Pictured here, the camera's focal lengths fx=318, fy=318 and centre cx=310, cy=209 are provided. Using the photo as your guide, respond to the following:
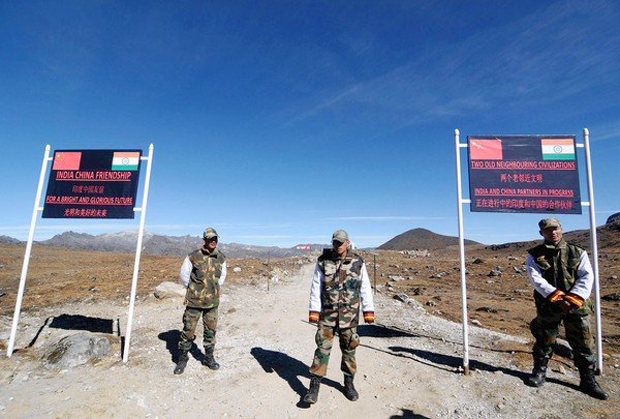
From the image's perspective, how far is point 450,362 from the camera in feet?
21.7

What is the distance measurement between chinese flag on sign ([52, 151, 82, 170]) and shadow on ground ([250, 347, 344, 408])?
20.2 feet

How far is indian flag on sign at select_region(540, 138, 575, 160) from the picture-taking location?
6.53m

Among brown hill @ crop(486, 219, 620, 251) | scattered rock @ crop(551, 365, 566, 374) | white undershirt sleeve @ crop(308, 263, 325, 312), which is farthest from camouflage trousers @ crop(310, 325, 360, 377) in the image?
brown hill @ crop(486, 219, 620, 251)

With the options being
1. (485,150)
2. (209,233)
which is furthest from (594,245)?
(209,233)

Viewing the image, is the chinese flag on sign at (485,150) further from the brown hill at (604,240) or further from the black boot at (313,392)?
the brown hill at (604,240)

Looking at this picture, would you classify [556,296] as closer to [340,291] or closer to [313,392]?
[340,291]

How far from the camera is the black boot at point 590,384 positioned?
497 cm

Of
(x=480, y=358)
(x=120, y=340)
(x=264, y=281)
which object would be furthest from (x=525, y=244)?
(x=120, y=340)

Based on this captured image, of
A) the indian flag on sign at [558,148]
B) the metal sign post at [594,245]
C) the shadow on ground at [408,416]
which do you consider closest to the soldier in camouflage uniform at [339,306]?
the shadow on ground at [408,416]

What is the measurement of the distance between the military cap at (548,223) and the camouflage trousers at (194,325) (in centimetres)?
626

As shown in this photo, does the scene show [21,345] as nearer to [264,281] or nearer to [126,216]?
[126,216]

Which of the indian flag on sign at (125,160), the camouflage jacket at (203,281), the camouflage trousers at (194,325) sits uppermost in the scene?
the indian flag on sign at (125,160)

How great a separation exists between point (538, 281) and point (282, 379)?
4.72 metres

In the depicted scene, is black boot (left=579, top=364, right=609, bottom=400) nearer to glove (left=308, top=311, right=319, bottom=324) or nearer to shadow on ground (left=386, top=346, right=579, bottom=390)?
shadow on ground (left=386, top=346, right=579, bottom=390)
